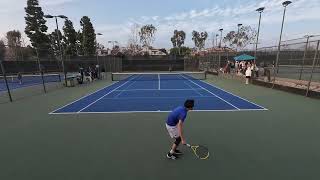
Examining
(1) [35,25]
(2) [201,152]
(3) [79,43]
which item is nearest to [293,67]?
(2) [201,152]

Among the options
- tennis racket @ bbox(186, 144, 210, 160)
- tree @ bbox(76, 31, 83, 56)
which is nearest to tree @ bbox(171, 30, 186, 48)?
tree @ bbox(76, 31, 83, 56)

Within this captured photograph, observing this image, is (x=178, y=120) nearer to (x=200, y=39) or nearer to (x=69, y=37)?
(x=69, y=37)

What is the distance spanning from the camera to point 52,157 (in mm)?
7074

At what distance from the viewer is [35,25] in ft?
207

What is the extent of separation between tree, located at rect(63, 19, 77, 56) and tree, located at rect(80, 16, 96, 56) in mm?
3003

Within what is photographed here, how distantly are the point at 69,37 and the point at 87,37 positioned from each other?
19.5 ft

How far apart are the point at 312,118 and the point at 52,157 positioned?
8650mm

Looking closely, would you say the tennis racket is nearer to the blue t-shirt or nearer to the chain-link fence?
the blue t-shirt

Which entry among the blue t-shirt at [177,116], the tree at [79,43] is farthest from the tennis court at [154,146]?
the tree at [79,43]

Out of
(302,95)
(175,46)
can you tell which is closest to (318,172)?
(302,95)

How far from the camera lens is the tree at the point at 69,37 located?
76938mm

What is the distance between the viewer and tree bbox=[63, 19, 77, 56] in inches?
3029

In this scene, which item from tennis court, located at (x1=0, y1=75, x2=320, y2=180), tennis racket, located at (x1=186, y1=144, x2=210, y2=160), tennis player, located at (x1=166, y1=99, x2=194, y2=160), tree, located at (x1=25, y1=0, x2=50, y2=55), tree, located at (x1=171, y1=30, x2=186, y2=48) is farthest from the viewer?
tree, located at (x1=171, y1=30, x2=186, y2=48)

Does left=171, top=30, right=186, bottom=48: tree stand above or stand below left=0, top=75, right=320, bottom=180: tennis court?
above
